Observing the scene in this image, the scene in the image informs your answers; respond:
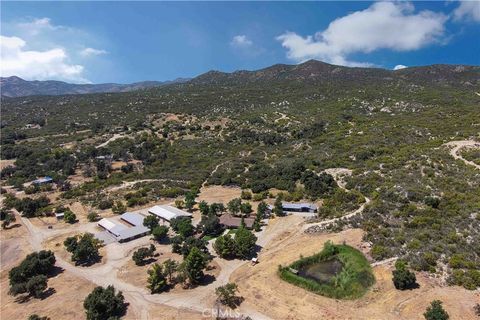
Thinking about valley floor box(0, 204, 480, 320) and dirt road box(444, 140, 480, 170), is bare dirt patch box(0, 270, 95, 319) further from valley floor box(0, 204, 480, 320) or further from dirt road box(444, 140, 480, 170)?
dirt road box(444, 140, 480, 170)

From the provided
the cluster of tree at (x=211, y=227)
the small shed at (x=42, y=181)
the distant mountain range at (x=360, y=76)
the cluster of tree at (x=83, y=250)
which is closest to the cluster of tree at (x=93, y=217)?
the cluster of tree at (x=83, y=250)

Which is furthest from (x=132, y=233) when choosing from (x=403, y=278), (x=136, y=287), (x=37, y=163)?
(x=37, y=163)

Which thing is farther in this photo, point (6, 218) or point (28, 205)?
point (28, 205)

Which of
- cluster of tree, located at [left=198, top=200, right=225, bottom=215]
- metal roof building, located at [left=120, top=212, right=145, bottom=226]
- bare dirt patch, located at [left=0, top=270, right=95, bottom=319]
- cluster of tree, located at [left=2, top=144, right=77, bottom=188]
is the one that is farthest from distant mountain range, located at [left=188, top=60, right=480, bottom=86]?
bare dirt patch, located at [left=0, top=270, right=95, bottom=319]

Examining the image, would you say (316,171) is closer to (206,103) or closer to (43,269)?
(43,269)

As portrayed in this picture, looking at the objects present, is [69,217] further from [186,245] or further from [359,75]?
[359,75]
